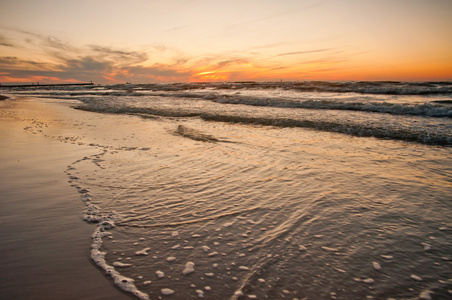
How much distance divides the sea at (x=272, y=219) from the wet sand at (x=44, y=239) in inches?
6.6

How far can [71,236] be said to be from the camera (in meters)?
3.10

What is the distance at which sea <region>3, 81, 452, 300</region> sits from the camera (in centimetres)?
240

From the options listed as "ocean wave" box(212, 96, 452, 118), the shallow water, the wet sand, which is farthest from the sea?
"ocean wave" box(212, 96, 452, 118)

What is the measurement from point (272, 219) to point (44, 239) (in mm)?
2951

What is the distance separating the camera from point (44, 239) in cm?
304

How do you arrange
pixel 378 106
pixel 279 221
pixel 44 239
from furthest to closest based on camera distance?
1. pixel 378 106
2. pixel 279 221
3. pixel 44 239

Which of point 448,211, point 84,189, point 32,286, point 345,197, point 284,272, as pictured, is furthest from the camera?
point 84,189

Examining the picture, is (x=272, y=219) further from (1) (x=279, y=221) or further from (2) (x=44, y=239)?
(2) (x=44, y=239)

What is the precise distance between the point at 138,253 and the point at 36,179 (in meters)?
3.62

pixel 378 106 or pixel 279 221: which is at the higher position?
pixel 378 106

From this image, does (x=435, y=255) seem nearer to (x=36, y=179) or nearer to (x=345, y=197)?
(x=345, y=197)

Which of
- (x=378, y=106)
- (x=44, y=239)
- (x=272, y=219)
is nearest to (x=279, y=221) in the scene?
(x=272, y=219)

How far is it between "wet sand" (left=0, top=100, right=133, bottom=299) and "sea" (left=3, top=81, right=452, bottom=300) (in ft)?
0.55

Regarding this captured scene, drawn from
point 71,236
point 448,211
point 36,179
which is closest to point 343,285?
point 448,211
